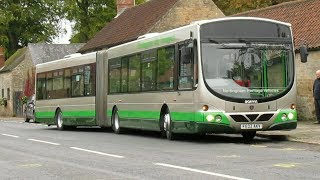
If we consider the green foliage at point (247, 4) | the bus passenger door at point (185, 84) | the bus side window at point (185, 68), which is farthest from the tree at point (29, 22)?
the bus side window at point (185, 68)

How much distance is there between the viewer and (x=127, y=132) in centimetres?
2392

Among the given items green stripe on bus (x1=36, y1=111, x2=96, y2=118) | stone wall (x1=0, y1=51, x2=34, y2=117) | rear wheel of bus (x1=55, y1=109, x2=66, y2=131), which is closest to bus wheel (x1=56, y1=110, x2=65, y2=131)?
rear wheel of bus (x1=55, y1=109, x2=66, y2=131)

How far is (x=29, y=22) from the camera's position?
7650cm

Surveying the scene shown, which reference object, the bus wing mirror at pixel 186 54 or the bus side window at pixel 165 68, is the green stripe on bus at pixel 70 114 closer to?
the bus side window at pixel 165 68

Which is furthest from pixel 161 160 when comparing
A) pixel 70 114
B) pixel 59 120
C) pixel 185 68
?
pixel 59 120

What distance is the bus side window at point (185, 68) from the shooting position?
1716 cm

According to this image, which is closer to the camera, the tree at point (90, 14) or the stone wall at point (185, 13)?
the stone wall at point (185, 13)

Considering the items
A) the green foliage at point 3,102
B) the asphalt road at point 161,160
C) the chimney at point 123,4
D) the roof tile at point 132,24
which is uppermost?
the chimney at point 123,4

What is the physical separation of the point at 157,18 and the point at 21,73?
2303 cm

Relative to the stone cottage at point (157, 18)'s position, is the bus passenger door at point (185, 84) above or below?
below

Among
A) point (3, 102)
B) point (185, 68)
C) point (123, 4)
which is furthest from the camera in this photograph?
point (3, 102)

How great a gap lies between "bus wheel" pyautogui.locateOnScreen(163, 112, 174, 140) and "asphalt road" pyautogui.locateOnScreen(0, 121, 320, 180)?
0.29 metres

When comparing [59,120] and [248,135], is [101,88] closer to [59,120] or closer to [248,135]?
[59,120]

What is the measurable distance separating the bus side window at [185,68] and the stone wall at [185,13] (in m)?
26.8
